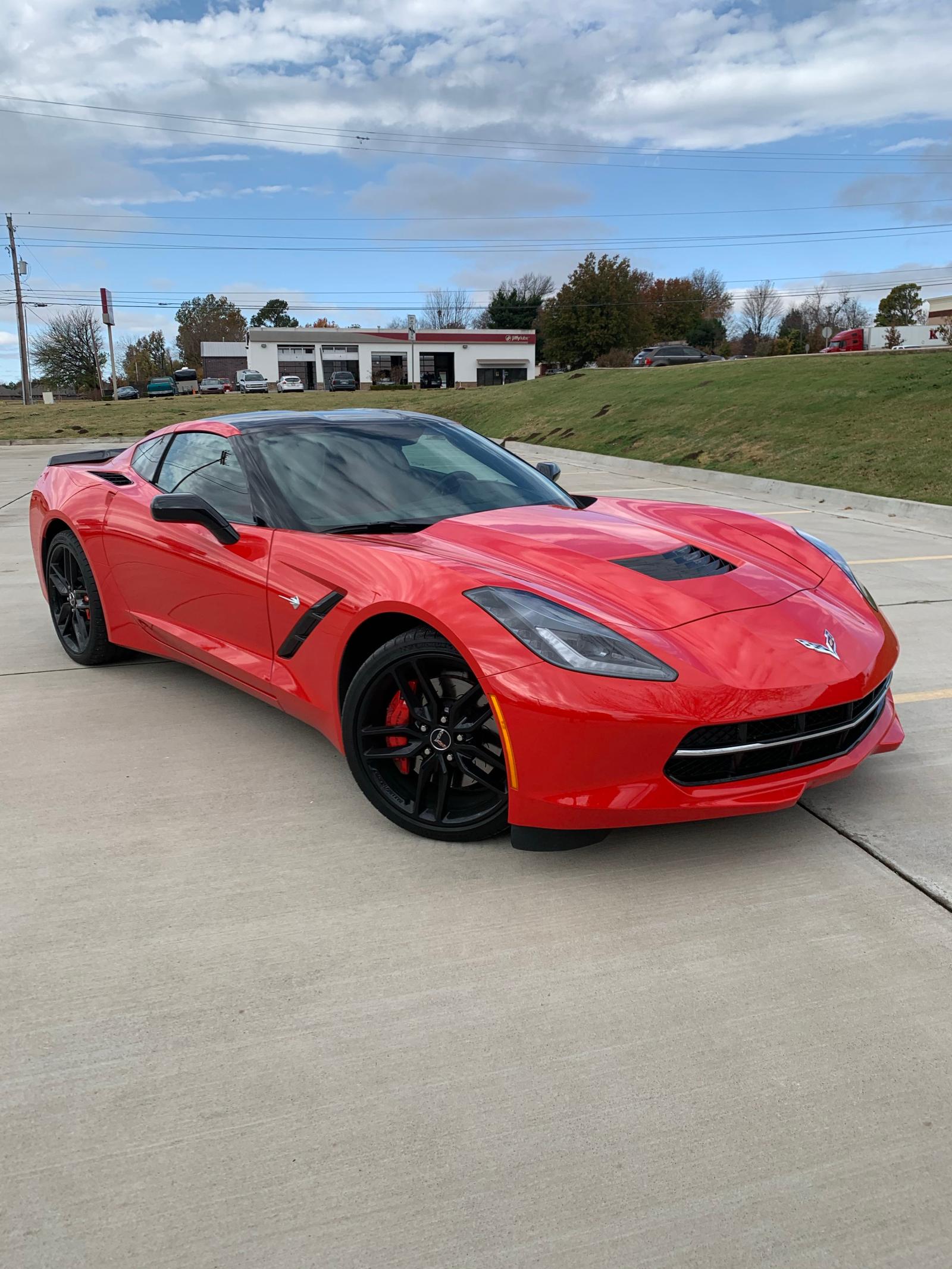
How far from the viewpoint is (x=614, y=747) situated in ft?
8.76

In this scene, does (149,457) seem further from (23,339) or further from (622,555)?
(23,339)

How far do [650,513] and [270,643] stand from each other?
1.70 m

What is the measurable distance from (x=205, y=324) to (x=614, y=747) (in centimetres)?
→ 12612

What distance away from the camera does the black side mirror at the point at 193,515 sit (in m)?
3.80

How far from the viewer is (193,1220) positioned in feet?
5.74

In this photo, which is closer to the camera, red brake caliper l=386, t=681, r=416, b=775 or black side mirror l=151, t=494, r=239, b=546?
red brake caliper l=386, t=681, r=416, b=775

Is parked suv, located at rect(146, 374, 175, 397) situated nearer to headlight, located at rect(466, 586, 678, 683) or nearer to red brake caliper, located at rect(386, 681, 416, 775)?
red brake caliper, located at rect(386, 681, 416, 775)

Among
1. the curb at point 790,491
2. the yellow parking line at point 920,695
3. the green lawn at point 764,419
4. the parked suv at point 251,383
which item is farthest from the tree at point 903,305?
the yellow parking line at point 920,695

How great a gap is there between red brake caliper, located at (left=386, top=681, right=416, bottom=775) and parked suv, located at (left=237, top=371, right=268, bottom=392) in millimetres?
60225

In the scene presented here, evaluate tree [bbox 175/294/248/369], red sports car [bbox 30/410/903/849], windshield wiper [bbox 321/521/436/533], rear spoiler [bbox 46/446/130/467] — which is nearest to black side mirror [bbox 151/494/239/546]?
red sports car [bbox 30/410/903/849]

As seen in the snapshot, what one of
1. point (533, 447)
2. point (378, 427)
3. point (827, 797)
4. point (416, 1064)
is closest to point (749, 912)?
point (827, 797)

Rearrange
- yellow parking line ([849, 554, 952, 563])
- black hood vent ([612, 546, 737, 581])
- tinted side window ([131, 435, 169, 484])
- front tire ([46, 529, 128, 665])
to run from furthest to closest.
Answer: yellow parking line ([849, 554, 952, 563]), front tire ([46, 529, 128, 665]), tinted side window ([131, 435, 169, 484]), black hood vent ([612, 546, 737, 581])

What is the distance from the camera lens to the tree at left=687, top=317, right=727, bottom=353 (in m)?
81.9

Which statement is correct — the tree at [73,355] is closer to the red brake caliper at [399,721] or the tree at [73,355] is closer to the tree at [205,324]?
the tree at [205,324]
